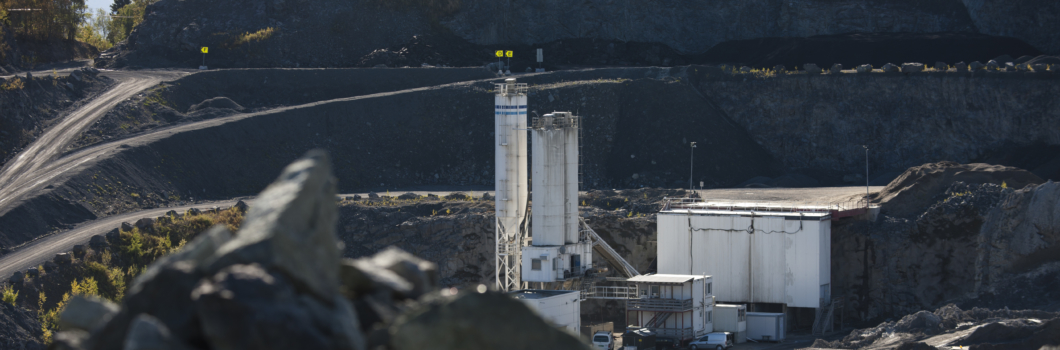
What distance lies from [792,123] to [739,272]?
27.4 m

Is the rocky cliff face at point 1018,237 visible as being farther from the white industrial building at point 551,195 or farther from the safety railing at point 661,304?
the white industrial building at point 551,195

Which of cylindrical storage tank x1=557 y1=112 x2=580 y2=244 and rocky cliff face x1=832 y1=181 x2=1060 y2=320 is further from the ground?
cylindrical storage tank x1=557 y1=112 x2=580 y2=244

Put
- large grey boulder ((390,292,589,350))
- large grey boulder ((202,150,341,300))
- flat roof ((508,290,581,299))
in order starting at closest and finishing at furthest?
large grey boulder ((202,150,341,300)), large grey boulder ((390,292,589,350)), flat roof ((508,290,581,299))

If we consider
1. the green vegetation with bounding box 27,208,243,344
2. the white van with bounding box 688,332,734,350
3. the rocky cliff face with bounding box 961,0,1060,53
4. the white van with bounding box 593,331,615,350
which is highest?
the rocky cliff face with bounding box 961,0,1060,53

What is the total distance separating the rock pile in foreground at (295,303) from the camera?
9797 mm

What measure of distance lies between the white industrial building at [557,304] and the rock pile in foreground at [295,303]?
30192 millimetres

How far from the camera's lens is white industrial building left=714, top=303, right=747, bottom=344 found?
160 ft

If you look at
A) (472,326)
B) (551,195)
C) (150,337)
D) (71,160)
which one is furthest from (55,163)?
(472,326)

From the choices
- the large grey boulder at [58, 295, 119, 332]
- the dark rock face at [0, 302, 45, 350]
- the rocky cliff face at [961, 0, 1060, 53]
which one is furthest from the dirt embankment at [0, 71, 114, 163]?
the rocky cliff face at [961, 0, 1060, 53]

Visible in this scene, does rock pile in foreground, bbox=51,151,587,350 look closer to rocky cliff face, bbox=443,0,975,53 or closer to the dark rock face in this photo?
the dark rock face

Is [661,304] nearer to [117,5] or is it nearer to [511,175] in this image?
[511,175]

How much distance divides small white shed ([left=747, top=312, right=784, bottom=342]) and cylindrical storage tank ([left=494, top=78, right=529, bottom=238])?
12.0 m

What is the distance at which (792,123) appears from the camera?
77.4 metres

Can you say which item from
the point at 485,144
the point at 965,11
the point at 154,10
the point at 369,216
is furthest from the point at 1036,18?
the point at 154,10
